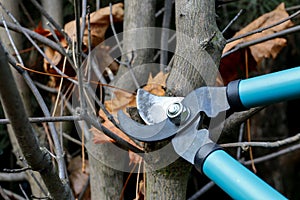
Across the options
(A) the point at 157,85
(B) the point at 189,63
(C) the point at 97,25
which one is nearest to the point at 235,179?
(B) the point at 189,63

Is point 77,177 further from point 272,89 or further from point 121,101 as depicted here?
point 272,89

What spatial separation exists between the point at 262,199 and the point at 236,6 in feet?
3.06

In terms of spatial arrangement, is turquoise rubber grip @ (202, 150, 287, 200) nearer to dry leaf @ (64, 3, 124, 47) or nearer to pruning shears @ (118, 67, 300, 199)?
pruning shears @ (118, 67, 300, 199)

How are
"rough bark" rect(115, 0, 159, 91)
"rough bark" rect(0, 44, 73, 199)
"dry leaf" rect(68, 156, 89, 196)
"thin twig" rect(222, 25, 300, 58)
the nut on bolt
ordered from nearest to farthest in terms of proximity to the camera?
"rough bark" rect(0, 44, 73, 199), the nut on bolt, "thin twig" rect(222, 25, 300, 58), "rough bark" rect(115, 0, 159, 91), "dry leaf" rect(68, 156, 89, 196)

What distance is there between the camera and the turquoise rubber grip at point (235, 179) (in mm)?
554

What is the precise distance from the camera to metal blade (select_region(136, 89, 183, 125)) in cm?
69

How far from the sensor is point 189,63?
69 cm

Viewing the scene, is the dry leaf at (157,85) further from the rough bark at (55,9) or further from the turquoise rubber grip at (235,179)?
the rough bark at (55,9)

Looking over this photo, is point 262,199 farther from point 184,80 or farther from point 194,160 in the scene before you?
point 184,80

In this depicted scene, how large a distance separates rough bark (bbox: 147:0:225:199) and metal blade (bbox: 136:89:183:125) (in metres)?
0.02

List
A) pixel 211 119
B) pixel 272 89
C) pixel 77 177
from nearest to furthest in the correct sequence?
pixel 272 89 → pixel 211 119 → pixel 77 177

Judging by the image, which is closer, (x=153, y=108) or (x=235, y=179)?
(x=235, y=179)

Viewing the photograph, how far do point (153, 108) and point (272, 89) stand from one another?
0.62ft

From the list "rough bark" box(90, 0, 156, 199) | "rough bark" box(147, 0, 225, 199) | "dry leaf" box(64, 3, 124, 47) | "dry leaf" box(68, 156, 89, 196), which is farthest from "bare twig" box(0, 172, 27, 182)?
"rough bark" box(147, 0, 225, 199)
